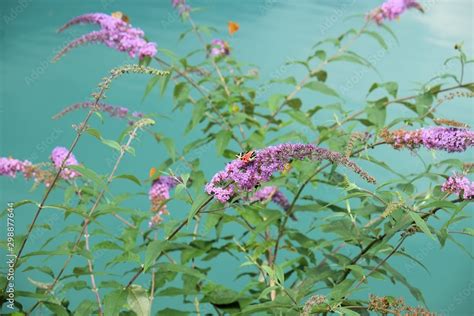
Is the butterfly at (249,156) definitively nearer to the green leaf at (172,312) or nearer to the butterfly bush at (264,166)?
the butterfly bush at (264,166)

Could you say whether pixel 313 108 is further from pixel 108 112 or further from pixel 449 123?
pixel 449 123

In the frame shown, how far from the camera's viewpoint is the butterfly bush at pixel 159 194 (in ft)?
7.98

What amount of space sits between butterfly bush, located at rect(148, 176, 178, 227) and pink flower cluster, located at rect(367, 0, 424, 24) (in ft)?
3.49

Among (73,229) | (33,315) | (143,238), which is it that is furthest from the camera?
(143,238)

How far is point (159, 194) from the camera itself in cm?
252

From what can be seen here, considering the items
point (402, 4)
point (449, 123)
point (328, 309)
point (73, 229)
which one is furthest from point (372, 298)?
point (402, 4)

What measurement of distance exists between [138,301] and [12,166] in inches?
31.4

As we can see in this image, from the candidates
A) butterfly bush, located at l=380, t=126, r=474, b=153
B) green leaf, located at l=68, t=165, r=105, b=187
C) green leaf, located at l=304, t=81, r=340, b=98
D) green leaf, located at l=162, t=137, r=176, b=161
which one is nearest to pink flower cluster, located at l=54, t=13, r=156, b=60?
green leaf, located at l=162, t=137, r=176, b=161

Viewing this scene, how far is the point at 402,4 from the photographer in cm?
276

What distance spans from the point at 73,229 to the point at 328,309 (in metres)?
0.81

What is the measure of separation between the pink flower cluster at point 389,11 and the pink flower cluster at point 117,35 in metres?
0.93

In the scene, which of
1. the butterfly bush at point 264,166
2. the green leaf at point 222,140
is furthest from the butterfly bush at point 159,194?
the butterfly bush at point 264,166

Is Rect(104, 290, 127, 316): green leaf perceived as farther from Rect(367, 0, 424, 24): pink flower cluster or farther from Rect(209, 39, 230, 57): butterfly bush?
Rect(367, 0, 424, 24): pink flower cluster

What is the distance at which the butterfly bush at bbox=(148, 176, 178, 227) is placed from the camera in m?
2.43
